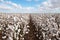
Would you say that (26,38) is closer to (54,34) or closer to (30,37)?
(30,37)

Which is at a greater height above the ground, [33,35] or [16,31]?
[16,31]

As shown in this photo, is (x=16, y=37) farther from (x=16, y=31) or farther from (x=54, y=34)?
(x=54, y=34)

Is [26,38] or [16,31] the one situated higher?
[16,31]

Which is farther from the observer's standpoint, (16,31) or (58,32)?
(58,32)

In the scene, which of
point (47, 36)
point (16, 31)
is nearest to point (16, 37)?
point (16, 31)

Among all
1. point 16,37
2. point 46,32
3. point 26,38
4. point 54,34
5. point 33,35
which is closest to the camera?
point 16,37

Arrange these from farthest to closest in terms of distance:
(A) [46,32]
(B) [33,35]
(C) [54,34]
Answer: (B) [33,35] → (A) [46,32] → (C) [54,34]

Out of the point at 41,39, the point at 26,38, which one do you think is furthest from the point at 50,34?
the point at 26,38

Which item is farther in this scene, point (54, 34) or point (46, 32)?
point (46, 32)

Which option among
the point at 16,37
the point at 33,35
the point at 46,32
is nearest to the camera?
the point at 16,37
